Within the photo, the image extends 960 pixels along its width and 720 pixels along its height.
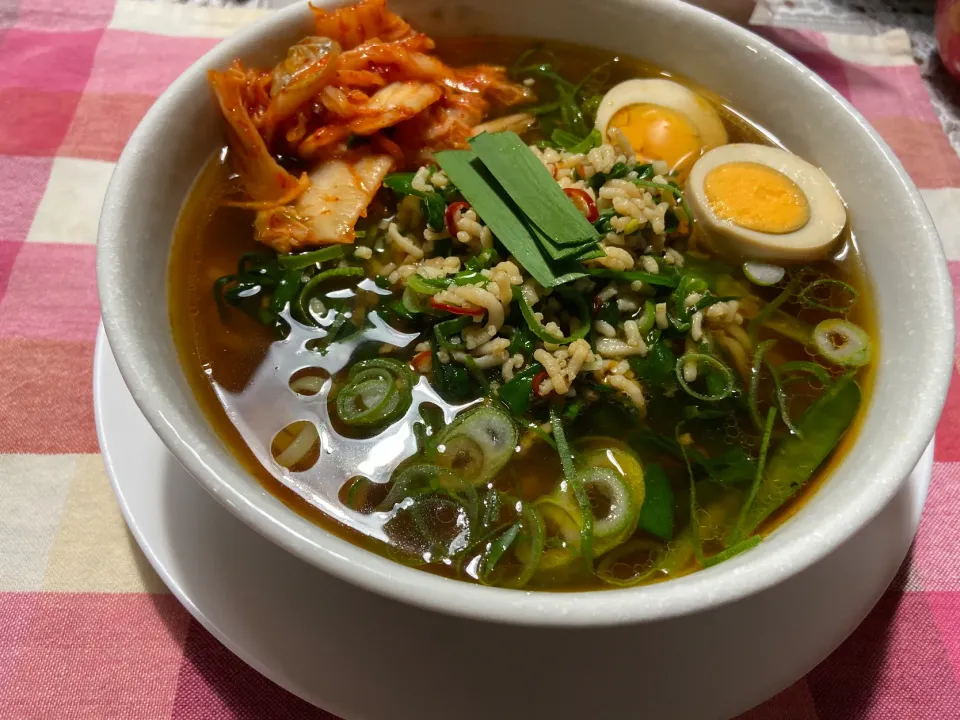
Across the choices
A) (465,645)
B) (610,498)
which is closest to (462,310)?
(610,498)

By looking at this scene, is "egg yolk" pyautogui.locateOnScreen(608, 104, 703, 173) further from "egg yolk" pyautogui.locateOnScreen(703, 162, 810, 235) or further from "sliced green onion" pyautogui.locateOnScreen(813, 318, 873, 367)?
"sliced green onion" pyautogui.locateOnScreen(813, 318, 873, 367)

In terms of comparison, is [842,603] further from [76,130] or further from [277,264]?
[76,130]

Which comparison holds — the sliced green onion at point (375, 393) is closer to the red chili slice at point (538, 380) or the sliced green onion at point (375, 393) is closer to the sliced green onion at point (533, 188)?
the red chili slice at point (538, 380)

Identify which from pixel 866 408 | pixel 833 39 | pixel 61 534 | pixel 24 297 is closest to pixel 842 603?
pixel 866 408

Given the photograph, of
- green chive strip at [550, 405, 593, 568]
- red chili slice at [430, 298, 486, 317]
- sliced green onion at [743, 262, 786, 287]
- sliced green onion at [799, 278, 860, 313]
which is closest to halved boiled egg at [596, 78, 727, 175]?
sliced green onion at [743, 262, 786, 287]

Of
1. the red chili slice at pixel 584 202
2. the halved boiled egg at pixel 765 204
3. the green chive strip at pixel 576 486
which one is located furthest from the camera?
the halved boiled egg at pixel 765 204

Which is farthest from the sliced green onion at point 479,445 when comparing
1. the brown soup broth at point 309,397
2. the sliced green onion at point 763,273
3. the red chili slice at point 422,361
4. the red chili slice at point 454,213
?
the sliced green onion at point 763,273
